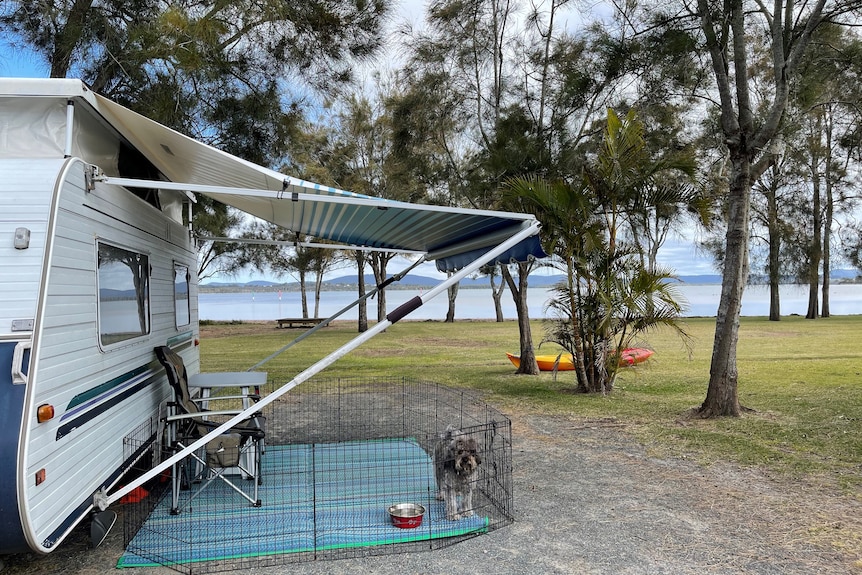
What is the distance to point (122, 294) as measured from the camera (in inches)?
175

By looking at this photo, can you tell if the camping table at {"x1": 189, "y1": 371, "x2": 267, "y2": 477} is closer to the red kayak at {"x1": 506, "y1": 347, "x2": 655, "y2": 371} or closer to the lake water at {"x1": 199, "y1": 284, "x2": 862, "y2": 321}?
the lake water at {"x1": 199, "y1": 284, "x2": 862, "y2": 321}

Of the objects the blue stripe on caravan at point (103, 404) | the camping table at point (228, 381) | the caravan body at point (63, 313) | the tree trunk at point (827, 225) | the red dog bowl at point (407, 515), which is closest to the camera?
the caravan body at point (63, 313)

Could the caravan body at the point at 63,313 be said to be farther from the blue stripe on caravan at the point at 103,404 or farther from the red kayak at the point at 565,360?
the red kayak at the point at 565,360

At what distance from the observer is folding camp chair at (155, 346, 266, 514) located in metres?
4.73

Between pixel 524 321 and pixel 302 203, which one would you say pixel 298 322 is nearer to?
pixel 524 321

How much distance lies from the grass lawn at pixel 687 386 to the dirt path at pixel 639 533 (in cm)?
74

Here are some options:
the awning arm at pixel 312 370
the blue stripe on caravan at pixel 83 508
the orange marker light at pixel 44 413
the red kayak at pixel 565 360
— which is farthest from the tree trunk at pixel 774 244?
the orange marker light at pixel 44 413

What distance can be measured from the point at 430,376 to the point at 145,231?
805 cm

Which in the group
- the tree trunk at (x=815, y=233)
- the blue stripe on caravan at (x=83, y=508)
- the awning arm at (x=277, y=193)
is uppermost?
the tree trunk at (x=815, y=233)

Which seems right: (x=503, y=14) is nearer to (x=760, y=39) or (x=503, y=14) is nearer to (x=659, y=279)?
(x=760, y=39)

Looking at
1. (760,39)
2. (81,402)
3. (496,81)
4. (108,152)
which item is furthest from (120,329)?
(760,39)

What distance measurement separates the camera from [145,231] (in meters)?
5.08

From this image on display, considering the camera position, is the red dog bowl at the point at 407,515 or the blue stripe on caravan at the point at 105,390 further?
the red dog bowl at the point at 407,515

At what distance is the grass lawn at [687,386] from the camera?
6.52 meters
